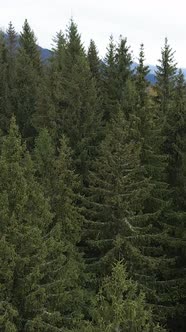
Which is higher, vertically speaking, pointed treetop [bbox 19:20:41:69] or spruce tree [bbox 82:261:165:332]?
pointed treetop [bbox 19:20:41:69]

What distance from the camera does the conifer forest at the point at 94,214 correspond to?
687 inches

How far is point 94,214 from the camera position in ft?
72.2

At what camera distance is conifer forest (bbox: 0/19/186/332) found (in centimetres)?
A: 1744

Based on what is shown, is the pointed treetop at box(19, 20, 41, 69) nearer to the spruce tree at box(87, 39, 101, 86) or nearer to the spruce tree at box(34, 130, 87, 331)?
the spruce tree at box(87, 39, 101, 86)

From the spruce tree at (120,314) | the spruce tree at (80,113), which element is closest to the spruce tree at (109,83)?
the spruce tree at (80,113)

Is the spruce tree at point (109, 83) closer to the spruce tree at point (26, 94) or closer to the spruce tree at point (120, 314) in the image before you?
the spruce tree at point (26, 94)

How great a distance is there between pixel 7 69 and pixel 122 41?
631 inches

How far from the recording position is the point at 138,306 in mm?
13203

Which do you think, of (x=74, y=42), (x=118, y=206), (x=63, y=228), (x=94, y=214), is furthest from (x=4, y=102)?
(x=118, y=206)

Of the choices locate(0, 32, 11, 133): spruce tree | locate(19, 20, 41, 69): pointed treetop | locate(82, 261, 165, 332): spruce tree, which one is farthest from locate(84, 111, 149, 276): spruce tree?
locate(19, 20, 41, 69): pointed treetop

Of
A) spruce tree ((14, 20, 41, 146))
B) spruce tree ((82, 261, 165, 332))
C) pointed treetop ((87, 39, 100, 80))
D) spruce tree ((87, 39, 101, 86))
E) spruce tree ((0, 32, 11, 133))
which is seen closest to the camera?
spruce tree ((82, 261, 165, 332))

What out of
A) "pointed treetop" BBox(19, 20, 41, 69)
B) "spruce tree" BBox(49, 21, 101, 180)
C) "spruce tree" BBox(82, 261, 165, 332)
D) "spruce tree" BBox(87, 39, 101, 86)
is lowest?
"spruce tree" BBox(82, 261, 165, 332)

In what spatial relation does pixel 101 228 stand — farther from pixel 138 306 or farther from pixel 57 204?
pixel 138 306

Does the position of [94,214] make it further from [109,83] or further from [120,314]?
[109,83]
